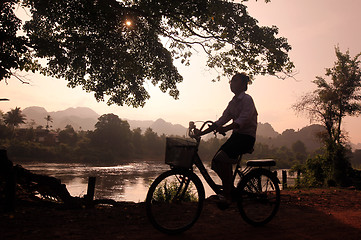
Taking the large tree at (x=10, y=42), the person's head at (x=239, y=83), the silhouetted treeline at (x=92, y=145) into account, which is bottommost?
the silhouetted treeline at (x=92, y=145)

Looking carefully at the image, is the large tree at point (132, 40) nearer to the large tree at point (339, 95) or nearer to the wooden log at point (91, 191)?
the wooden log at point (91, 191)

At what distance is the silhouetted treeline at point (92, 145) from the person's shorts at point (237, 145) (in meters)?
72.1

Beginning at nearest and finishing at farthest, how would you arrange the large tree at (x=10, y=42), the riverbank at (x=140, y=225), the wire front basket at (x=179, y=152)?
the wire front basket at (x=179, y=152), the riverbank at (x=140, y=225), the large tree at (x=10, y=42)

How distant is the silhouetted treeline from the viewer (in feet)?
244

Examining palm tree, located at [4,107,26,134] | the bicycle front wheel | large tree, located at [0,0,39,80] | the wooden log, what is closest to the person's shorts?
the bicycle front wheel

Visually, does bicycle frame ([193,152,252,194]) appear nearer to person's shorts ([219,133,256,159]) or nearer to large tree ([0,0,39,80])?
person's shorts ([219,133,256,159])

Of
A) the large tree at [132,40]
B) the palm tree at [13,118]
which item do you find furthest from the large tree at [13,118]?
the large tree at [132,40]

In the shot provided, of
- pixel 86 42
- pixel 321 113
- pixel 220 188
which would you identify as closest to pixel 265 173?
pixel 220 188

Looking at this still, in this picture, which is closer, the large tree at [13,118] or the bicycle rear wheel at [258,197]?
the bicycle rear wheel at [258,197]

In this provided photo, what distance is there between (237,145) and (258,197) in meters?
1.05

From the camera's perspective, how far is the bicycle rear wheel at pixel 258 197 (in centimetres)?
392

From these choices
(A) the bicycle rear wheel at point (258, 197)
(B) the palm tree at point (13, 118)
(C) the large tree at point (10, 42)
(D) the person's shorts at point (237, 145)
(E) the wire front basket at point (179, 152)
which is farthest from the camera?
(B) the palm tree at point (13, 118)

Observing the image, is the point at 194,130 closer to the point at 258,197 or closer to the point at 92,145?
the point at 258,197

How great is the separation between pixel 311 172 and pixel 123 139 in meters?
79.0
